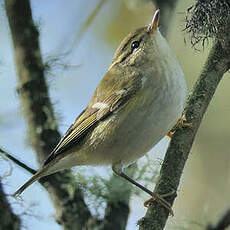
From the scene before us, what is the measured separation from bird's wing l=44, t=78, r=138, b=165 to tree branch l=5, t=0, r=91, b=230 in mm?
121

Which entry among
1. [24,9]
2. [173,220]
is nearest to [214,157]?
[173,220]

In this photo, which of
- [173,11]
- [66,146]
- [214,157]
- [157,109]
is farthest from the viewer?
[214,157]

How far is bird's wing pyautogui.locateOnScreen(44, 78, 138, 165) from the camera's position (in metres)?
3.36

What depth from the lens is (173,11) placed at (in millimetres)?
3668

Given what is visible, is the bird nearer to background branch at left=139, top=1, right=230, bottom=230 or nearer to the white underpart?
the white underpart

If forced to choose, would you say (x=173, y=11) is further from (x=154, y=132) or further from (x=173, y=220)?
(x=173, y=220)

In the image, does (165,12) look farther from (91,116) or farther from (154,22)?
(91,116)

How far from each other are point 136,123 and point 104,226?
0.62 metres

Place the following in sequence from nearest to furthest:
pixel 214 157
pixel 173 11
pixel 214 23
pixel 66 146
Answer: pixel 214 23 → pixel 66 146 → pixel 173 11 → pixel 214 157

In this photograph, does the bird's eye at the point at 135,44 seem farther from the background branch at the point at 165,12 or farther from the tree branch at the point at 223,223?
the tree branch at the point at 223,223

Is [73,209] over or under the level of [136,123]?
under

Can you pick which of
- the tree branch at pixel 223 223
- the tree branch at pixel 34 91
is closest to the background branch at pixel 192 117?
the tree branch at pixel 223 223

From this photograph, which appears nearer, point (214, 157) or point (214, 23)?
point (214, 23)

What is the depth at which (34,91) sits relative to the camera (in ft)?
11.2
